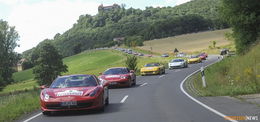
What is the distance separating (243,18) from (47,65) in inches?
2026

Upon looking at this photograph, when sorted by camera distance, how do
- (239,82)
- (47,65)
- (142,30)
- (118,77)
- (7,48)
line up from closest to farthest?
(239,82), (118,77), (47,65), (7,48), (142,30)

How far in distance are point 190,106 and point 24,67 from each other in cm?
12429

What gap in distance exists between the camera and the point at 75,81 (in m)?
11.9


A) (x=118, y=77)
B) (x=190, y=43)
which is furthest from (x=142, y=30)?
(x=118, y=77)

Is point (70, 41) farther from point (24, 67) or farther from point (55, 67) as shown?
point (55, 67)

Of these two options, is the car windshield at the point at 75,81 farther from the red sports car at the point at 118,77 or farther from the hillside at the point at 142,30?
the hillside at the point at 142,30

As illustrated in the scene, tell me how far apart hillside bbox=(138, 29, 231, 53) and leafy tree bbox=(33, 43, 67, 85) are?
3877 centimetres

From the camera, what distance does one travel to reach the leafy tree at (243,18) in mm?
31453

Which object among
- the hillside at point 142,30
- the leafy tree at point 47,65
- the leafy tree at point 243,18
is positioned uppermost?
the hillside at point 142,30

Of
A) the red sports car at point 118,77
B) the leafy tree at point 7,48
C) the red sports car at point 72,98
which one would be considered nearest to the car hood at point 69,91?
the red sports car at point 72,98

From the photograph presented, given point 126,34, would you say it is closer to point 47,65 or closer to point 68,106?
point 47,65

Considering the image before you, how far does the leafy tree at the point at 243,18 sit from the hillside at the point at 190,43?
223 feet

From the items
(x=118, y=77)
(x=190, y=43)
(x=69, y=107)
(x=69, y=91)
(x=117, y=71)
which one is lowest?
(x=118, y=77)

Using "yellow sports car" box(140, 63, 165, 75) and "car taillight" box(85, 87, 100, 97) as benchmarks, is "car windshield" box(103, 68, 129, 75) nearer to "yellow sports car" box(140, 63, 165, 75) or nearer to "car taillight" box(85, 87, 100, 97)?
"car taillight" box(85, 87, 100, 97)
